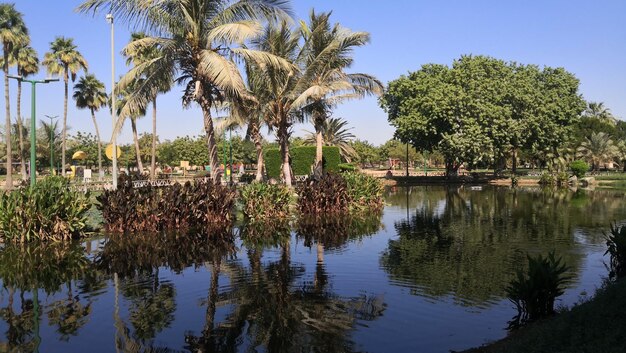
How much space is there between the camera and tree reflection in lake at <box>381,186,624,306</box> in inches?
398

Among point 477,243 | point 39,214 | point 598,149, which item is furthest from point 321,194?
point 598,149

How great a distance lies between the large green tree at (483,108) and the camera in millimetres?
48750

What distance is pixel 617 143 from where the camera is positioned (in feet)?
242

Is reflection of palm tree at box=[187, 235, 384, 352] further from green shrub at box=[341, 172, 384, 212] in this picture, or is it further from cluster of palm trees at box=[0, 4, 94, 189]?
cluster of palm trees at box=[0, 4, 94, 189]

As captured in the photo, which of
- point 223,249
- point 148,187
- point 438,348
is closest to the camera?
point 438,348

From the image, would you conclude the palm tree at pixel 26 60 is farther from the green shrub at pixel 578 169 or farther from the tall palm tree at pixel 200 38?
the green shrub at pixel 578 169

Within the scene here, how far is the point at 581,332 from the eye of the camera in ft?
18.9

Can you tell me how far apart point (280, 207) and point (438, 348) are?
1505 cm

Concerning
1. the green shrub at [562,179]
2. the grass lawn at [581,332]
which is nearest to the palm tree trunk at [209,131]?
the grass lawn at [581,332]

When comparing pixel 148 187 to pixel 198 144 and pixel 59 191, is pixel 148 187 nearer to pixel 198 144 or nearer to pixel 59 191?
pixel 59 191

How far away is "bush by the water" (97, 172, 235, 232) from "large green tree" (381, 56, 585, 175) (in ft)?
112

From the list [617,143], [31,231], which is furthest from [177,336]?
[617,143]

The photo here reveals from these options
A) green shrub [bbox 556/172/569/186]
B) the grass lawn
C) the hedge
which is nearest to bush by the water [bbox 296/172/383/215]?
the grass lawn

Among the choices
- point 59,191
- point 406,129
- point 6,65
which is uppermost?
point 6,65
